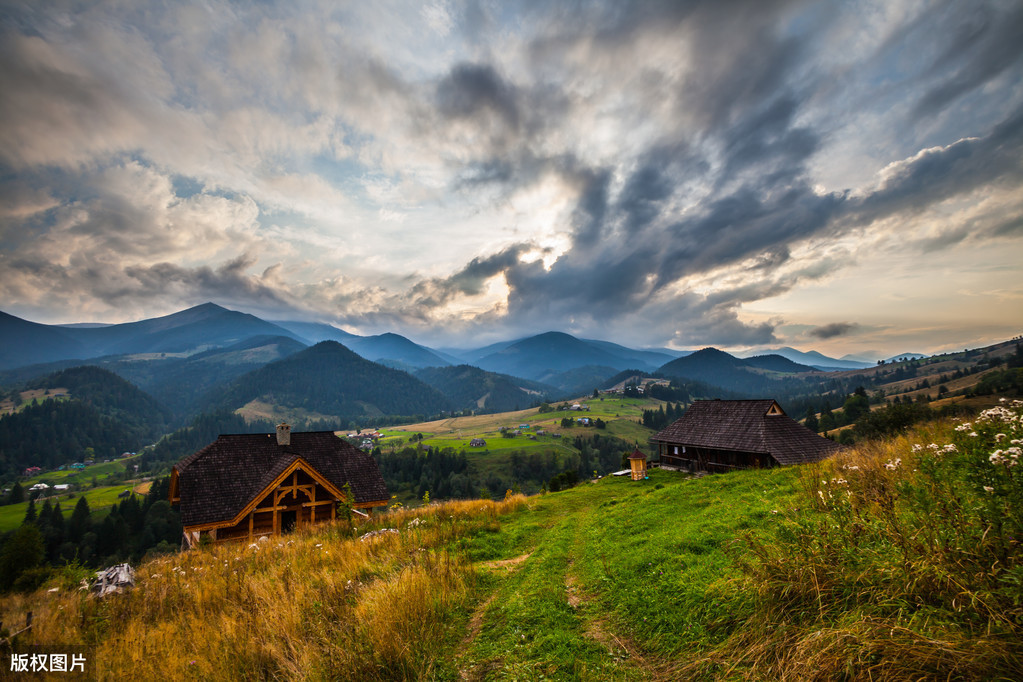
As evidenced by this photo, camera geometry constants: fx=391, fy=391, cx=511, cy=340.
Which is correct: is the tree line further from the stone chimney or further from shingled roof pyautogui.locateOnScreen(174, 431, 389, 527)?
the stone chimney

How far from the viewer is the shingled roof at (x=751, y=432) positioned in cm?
2695

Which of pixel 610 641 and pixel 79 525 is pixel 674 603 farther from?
pixel 79 525

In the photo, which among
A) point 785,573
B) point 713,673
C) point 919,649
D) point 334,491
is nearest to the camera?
point 919,649

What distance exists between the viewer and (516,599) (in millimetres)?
7117

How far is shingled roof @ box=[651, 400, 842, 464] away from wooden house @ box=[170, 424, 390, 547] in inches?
980

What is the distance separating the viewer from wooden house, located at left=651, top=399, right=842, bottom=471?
27109mm

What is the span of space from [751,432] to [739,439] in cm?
99

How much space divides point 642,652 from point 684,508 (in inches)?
339

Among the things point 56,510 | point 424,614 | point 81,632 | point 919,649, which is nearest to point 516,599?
point 424,614

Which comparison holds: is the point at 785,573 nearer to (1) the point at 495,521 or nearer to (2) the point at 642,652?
(2) the point at 642,652

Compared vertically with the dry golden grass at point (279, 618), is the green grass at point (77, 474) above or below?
below

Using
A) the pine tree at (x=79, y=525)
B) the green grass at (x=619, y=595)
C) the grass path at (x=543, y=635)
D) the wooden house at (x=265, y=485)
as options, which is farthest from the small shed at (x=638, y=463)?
the pine tree at (x=79, y=525)

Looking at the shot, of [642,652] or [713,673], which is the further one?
[642,652]

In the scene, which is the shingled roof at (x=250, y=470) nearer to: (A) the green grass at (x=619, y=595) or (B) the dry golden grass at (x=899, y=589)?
(A) the green grass at (x=619, y=595)
